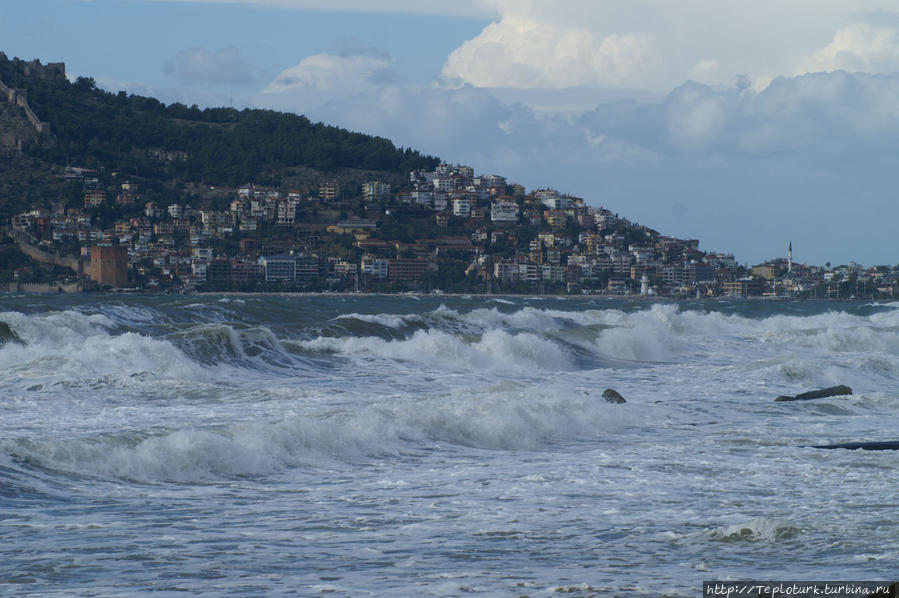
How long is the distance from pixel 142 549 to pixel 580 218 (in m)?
167

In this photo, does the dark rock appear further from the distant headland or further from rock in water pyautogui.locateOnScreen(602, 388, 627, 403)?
the distant headland

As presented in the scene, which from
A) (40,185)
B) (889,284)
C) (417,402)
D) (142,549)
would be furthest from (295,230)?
(142,549)

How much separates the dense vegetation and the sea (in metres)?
156

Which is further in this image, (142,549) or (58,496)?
(58,496)

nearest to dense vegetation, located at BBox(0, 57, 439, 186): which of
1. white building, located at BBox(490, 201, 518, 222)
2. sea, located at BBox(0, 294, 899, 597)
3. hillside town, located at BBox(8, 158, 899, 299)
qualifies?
hillside town, located at BBox(8, 158, 899, 299)

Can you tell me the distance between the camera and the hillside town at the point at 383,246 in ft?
407

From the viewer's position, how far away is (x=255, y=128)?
19825cm

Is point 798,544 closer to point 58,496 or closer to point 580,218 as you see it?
point 58,496

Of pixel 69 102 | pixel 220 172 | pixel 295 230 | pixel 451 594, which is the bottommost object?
pixel 451 594

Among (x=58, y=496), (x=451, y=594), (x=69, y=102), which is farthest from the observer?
(x=69, y=102)

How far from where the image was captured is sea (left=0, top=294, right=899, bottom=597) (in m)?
8.44

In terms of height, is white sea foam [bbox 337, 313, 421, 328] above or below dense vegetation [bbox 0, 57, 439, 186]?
below

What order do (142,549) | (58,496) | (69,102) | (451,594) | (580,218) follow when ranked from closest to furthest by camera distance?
(451,594)
(142,549)
(58,496)
(580,218)
(69,102)

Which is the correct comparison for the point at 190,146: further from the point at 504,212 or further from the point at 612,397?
the point at 612,397
